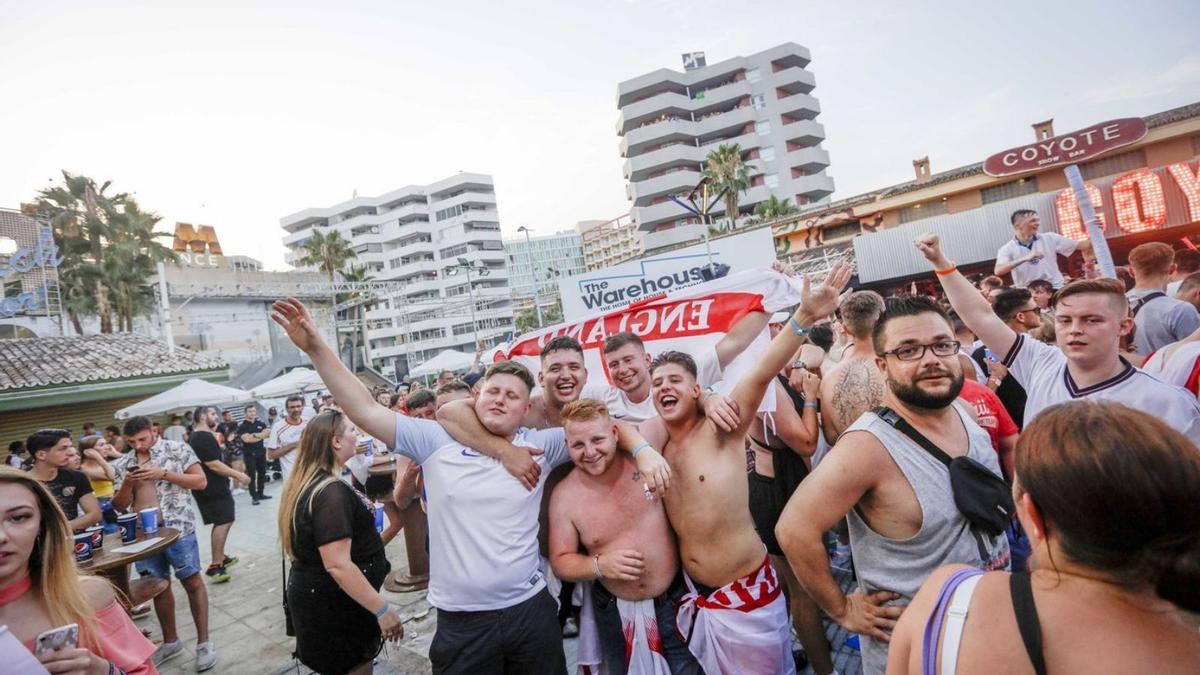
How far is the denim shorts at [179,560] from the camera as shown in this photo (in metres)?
4.92

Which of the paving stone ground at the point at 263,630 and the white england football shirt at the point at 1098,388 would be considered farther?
the paving stone ground at the point at 263,630

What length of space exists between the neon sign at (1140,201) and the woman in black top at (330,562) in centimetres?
1740

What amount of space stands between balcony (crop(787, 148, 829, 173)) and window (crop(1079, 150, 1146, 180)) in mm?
31941

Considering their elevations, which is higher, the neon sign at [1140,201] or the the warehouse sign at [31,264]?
the the warehouse sign at [31,264]

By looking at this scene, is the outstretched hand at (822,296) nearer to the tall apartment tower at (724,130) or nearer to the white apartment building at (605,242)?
the tall apartment tower at (724,130)

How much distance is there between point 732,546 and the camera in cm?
268

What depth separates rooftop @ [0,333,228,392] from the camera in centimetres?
1603

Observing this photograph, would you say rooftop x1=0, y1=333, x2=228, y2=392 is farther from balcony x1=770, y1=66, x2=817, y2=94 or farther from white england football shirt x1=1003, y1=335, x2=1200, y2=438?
balcony x1=770, y1=66, x2=817, y2=94

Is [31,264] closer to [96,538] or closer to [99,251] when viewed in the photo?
[99,251]

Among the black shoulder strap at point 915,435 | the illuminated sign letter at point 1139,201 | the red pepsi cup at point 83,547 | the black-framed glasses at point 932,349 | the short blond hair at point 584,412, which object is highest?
the illuminated sign letter at point 1139,201

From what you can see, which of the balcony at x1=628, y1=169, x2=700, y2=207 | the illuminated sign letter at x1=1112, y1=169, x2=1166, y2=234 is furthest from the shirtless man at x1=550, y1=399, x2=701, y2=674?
the balcony at x1=628, y1=169, x2=700, y2=207

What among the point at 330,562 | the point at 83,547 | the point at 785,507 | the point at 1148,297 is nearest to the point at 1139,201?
the point at 1148,297

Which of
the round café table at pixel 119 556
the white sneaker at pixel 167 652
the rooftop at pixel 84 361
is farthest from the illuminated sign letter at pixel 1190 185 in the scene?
the rooftop at pixel 84 361

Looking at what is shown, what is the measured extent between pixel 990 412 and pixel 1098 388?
495 mm
